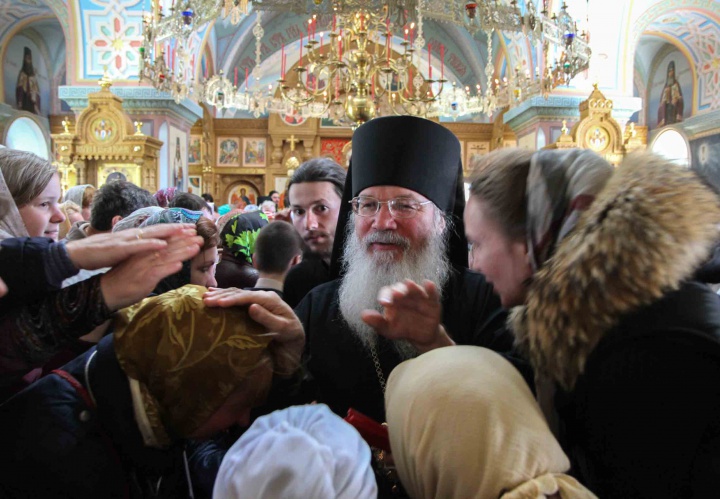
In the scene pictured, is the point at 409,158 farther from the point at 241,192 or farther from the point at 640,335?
the point at 241,192

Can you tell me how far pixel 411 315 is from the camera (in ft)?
4.80

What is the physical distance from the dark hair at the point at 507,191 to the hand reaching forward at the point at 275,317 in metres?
0.51

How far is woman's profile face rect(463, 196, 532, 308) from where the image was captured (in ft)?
4.08

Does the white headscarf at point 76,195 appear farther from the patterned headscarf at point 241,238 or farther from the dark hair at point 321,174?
the dark hair at point 321,174

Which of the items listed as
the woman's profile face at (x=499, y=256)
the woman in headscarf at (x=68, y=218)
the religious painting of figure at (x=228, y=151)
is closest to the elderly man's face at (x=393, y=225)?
the woman's profile face at (x=499, y=256)

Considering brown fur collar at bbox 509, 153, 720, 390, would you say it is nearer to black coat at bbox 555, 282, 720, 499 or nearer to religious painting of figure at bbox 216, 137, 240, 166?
black coat at bbox 555, 282, 720, 499

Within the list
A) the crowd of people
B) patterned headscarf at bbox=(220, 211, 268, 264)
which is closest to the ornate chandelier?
patterned headscarf at bbox=(220, 211, 268, 264)

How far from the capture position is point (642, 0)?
36.3ft

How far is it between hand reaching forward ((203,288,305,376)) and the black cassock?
1.50 ft

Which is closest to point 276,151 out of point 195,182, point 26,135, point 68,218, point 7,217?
point 195,182

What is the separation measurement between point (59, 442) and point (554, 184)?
3.55 ft

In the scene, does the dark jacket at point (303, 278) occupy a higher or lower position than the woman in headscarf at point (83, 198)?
lower

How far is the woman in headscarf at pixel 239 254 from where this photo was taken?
316 cm

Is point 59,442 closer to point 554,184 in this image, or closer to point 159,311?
point 159,311
